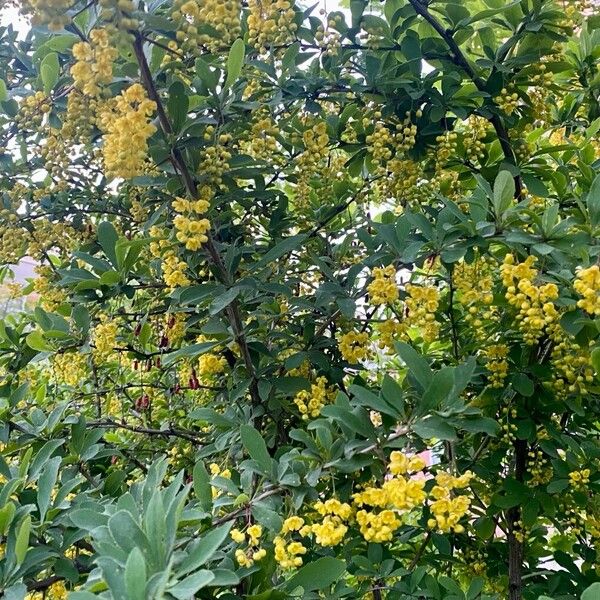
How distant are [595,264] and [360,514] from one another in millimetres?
703

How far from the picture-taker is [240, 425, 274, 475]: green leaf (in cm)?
136

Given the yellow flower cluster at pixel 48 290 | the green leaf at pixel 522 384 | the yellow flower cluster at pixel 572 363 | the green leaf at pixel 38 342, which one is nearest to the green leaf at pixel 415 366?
the yellow flower cluster at pixel 572 363

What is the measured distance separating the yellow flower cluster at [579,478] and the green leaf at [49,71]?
1828mm

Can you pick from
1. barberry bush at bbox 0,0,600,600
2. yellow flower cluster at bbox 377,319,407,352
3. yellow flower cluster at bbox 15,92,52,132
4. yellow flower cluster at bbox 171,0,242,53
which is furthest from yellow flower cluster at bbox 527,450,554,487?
yellow flower cluster at bbox 15,92,52,132

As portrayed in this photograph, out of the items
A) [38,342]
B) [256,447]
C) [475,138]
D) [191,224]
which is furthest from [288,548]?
[475,138]

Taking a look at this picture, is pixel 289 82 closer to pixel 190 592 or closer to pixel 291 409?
pixel 291 409

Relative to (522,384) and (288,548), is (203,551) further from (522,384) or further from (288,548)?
(522,384)

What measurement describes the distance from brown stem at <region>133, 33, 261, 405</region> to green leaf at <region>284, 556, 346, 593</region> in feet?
2.10

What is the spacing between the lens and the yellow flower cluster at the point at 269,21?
178 cm

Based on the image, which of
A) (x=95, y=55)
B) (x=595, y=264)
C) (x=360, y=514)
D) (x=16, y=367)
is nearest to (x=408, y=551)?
(x=360, y=514)

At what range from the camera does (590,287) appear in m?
1.24

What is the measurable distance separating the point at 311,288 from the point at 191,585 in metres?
1.55

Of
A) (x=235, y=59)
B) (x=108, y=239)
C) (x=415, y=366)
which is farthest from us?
(x=108, y=239)

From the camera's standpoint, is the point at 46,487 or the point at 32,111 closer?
the point at 46,487
